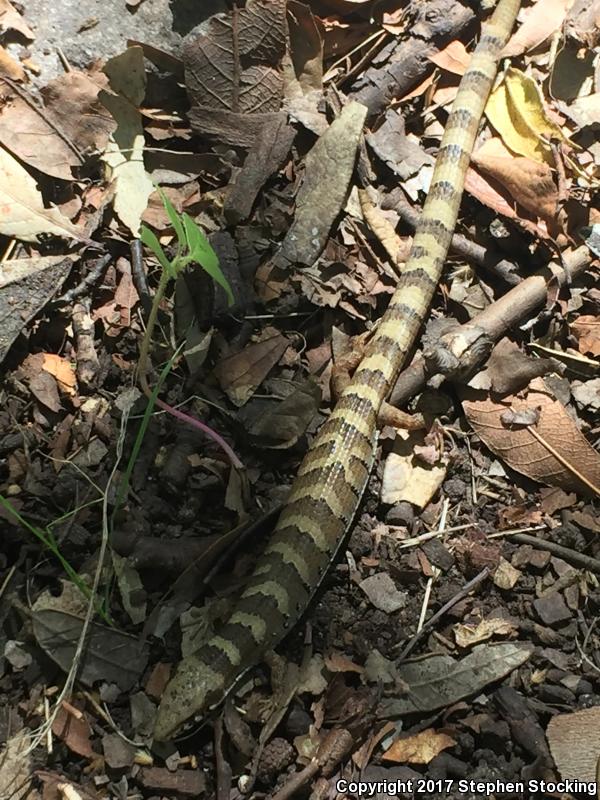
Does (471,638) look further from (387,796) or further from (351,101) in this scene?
(351,101)

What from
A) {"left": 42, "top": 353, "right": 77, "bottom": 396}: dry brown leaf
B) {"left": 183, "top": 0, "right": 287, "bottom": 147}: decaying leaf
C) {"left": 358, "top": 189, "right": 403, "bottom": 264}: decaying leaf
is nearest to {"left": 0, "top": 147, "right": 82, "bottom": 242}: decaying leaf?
{"left": 42, "top": 353, "right": 77, "bottom": 396}: dry brown leaf

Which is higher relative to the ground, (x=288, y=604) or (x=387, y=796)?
(x=288, y=604)

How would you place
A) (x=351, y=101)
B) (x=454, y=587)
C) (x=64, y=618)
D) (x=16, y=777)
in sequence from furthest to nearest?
1. (x=351, y=101)
2. (x=454, y=587)
3. (x=64, y=618)
4. (x=16, y=777)

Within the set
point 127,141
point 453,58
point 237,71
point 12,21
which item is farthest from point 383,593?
point 12,21

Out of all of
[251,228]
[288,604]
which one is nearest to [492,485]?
[288,604]

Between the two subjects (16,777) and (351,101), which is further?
(351,101)

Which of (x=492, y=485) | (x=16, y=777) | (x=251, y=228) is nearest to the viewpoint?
(x=16, y=777)
